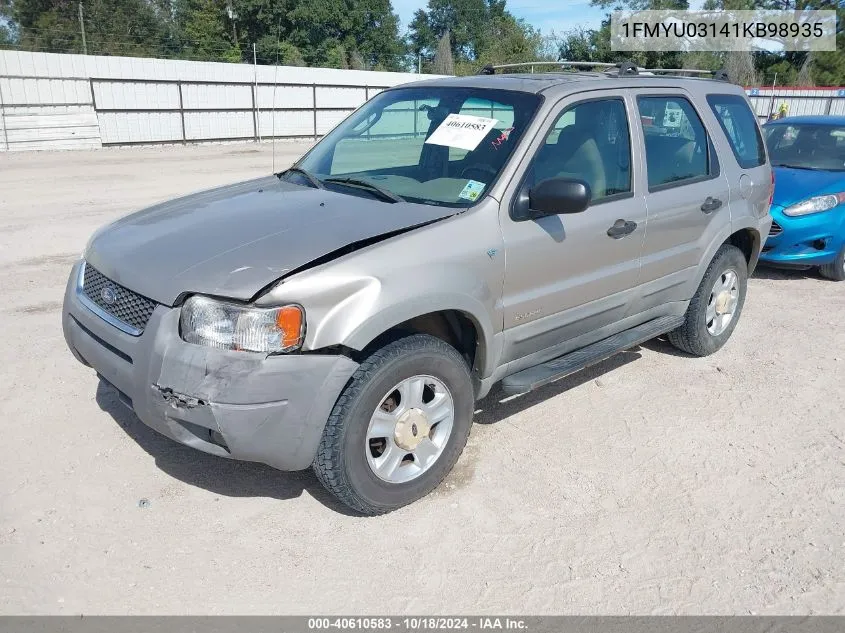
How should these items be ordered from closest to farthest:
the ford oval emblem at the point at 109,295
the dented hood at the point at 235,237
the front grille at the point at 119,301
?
the dented hood at the point at 235,237 < the front grille at the point at 119,301 < the ford oval emblem at the point at 109,295

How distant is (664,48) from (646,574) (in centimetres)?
4955

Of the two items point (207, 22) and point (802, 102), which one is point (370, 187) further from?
point (207, 22)

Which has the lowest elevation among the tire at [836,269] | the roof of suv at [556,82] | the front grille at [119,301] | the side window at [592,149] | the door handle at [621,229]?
the tire at [836,269]

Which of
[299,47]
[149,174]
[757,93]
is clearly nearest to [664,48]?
[757,93]

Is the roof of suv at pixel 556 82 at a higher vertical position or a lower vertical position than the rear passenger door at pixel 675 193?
higher

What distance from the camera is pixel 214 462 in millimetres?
3818

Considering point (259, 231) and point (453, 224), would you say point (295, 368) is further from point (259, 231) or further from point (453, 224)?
point (453, 224)

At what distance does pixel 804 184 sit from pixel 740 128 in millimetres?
2873

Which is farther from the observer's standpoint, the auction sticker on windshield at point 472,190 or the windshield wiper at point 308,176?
the windshield wiper at point 308,176

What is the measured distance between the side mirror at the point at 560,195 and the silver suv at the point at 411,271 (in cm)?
1

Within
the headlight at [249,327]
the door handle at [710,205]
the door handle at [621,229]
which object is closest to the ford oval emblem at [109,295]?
the headlight at [249,327]

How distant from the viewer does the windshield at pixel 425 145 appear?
375cm

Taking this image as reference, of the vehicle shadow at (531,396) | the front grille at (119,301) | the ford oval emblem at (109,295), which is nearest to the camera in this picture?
the front grille at (119,301)

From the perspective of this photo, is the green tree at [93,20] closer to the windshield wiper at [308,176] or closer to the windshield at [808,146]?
the windshield at [808,146]
